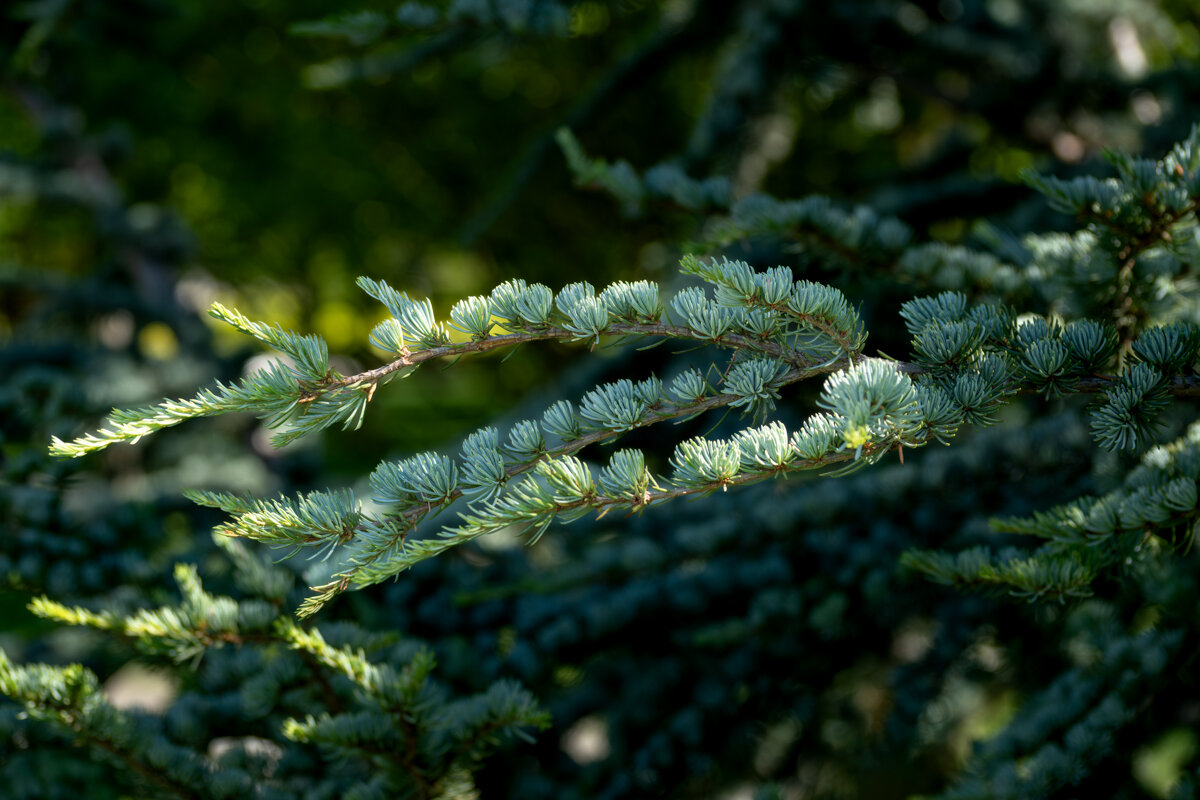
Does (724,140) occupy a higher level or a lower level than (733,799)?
higher

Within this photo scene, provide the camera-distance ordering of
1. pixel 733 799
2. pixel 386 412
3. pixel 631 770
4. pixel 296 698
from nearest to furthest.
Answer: pixel 296 698, pixel 631 770, pixel 733 799, pixel 386 412

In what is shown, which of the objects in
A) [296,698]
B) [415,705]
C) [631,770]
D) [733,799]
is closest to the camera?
[415,705]

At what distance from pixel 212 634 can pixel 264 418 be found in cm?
44

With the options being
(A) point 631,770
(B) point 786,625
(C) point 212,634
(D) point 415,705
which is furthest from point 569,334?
(A) point 631,770

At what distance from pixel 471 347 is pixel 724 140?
147cm

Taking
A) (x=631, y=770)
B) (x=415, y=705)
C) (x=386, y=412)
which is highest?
(x=415, y=705)

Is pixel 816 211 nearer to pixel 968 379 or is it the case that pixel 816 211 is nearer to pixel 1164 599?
pixel 968 379

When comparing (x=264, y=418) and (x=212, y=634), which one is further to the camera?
(x=212, y=634)

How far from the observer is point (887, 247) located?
139 centimetres

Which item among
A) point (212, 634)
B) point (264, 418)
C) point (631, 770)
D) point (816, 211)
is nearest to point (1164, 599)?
point (816, 211)

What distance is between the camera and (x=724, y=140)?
6.98ft

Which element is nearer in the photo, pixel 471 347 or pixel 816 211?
pixel 471 347

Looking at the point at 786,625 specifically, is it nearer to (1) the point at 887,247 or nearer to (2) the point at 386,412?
(1) the point at 887,247

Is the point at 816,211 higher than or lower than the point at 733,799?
higher
